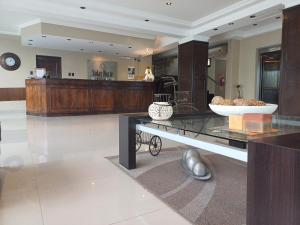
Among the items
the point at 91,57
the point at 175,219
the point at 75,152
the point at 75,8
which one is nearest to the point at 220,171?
the point at 175,219

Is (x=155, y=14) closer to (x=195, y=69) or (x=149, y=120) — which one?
(x=195, y=69)

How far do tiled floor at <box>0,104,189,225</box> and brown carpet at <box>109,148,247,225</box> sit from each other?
11cm

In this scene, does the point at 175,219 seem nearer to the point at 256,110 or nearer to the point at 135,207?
the point at 135,207

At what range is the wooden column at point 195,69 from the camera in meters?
7.27

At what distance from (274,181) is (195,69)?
21.9 ft

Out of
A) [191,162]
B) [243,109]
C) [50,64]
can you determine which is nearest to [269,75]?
[191,162]

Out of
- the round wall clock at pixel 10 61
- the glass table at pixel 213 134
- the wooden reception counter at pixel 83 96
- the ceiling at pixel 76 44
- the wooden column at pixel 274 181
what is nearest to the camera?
the wooden column at pixel 274 181

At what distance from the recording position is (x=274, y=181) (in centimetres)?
92

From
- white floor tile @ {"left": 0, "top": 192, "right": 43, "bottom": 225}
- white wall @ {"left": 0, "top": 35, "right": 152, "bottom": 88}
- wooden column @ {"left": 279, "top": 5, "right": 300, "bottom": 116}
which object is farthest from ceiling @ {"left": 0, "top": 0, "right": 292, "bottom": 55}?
white floor tile @ {"left": 0, "top": 192, "right": 43, "bottom": 225}

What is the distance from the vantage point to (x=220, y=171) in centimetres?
234

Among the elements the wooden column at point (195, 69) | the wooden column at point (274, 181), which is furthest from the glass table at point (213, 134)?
the wooden column at point (195, 69)

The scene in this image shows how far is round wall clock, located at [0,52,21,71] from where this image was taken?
8.58m

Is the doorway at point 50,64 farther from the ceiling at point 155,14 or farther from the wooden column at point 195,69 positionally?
the wooden column at point 195,69

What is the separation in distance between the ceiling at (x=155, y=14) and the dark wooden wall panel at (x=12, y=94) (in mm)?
2422
